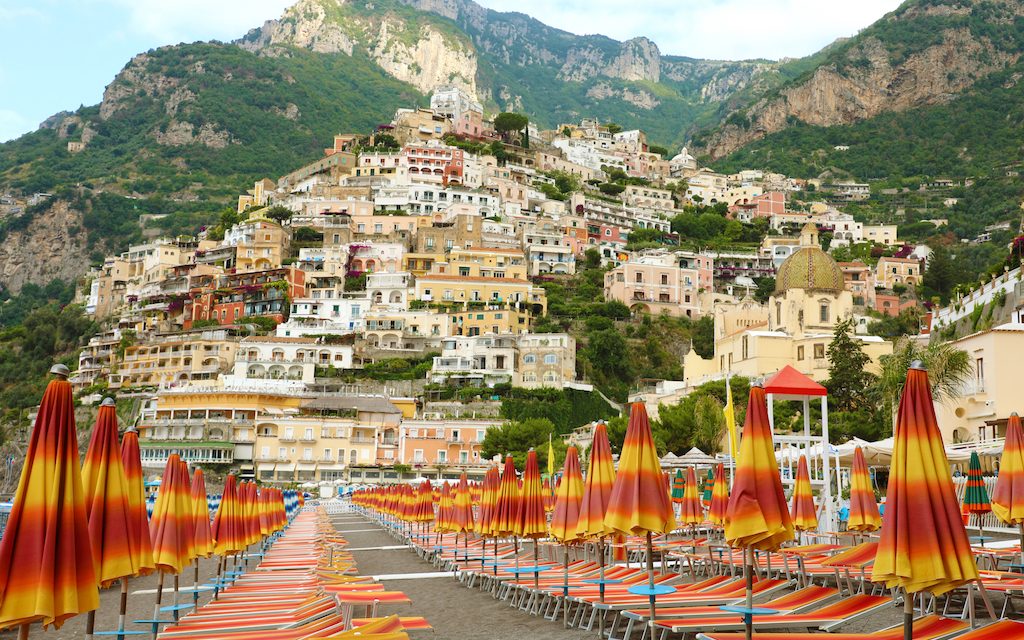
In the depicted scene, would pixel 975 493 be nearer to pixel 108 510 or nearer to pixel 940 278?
pixel 108 510

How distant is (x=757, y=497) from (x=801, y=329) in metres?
49.7

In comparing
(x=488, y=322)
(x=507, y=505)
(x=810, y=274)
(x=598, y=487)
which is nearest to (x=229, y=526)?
(x=507, y=505)

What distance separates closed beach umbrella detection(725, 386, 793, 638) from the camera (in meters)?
8.22

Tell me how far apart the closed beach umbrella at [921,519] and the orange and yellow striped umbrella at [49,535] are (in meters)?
5.44

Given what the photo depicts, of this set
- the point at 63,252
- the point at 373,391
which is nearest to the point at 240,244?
the point at 373,391

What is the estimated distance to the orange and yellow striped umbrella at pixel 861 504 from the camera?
48.6 feet

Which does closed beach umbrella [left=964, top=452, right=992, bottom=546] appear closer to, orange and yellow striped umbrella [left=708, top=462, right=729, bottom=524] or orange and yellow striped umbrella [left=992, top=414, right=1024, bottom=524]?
orange and yellow striped umbrella [left=708, top=462, right=729, bottom=524]

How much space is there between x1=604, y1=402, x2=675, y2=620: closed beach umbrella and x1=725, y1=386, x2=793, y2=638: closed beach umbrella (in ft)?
4.29

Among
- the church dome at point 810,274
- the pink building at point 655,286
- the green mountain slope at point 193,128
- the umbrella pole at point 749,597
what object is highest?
A: the green mountain slope at point 193,128

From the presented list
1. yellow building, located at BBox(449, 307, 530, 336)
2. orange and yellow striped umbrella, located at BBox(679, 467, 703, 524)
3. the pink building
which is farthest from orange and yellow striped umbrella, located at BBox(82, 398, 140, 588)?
the pink building

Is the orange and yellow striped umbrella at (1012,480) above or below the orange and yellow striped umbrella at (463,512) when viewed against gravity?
above

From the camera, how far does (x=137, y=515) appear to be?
8.88 m

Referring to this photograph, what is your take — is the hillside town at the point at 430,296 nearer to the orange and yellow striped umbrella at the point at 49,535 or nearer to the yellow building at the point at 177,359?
the yellow building at the point at 177,359

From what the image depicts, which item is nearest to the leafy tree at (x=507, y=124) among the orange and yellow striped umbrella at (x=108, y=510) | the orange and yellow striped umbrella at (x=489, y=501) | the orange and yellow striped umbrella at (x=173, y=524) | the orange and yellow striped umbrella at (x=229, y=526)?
the orange and yellow striped umbrella at (x=489, y=501)
